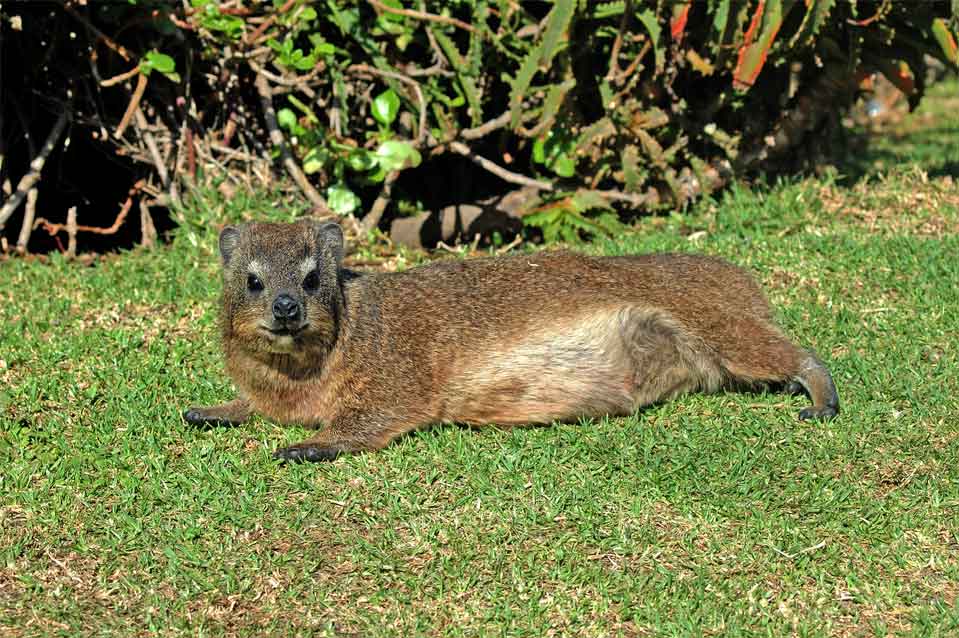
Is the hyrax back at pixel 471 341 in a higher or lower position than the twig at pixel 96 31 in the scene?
lower

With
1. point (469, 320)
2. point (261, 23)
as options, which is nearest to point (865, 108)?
point (261, 23)

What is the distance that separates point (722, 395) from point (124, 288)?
3.80 metres

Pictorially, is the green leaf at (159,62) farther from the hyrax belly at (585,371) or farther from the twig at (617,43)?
the hyrax belly at (585,371)

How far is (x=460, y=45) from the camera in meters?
8.76

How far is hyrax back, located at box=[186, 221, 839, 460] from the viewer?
5.50m

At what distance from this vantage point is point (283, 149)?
835 centimetres

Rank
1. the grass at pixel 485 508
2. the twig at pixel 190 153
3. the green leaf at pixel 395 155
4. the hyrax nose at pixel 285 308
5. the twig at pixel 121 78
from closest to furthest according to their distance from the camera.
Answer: the grass at pixel 485 508 → the hyrax nose at pixel 285 308 → the twig at pixel 121 78 → the green leaf at pixel 395 155 → the twig at pixel 190 153

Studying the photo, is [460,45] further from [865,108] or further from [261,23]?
[865,108]

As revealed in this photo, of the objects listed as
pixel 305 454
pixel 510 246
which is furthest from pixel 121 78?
pixel 305 454

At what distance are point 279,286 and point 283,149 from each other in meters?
3.20

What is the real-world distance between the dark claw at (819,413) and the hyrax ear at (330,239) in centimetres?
242

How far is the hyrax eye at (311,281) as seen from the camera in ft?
18.0

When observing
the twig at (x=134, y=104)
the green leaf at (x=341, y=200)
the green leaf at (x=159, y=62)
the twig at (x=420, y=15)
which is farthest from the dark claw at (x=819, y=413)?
the twig at (x=134, y=104)

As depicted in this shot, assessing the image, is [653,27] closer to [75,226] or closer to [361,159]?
[361,159]
